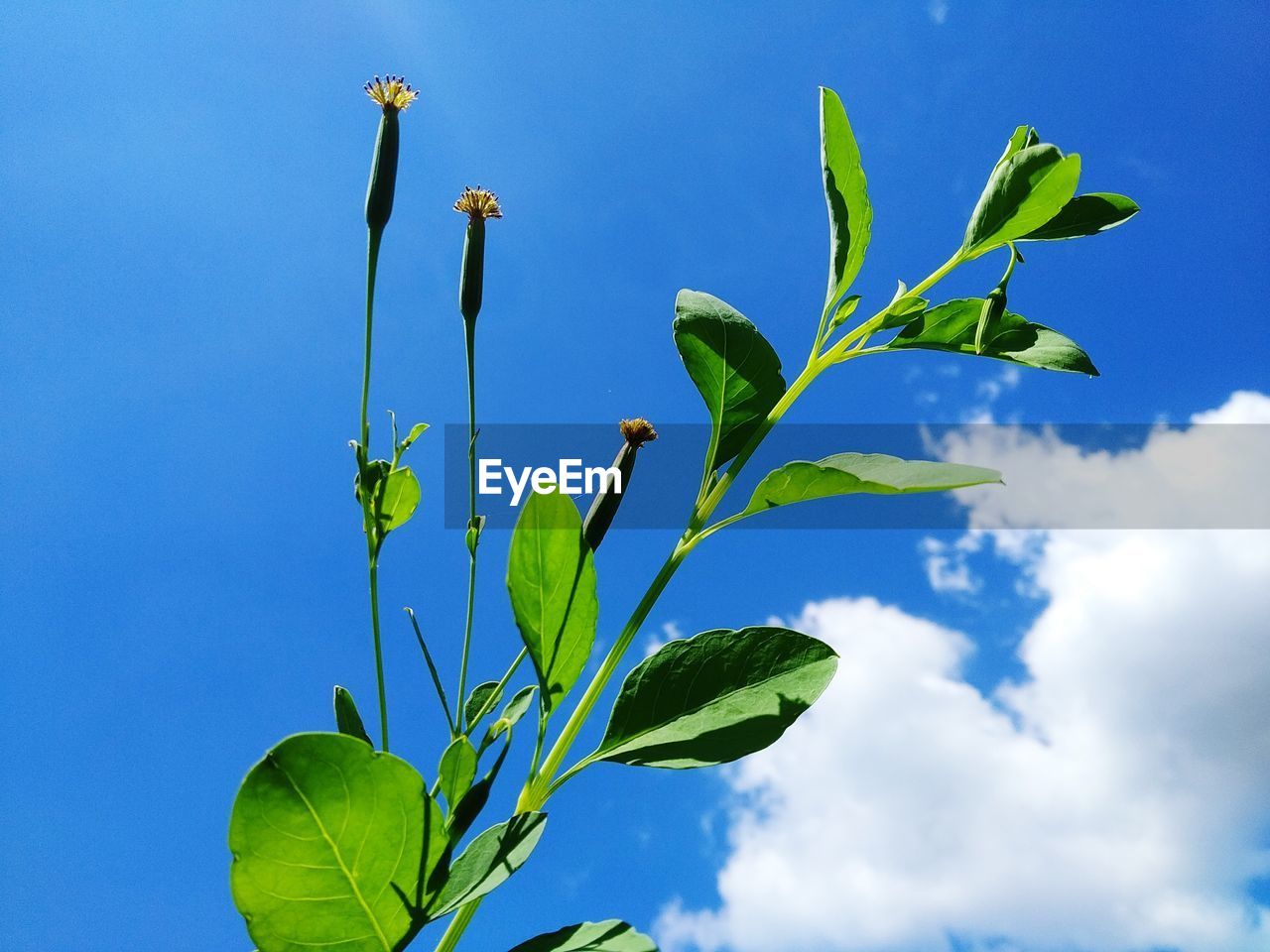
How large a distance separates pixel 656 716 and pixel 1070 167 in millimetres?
704

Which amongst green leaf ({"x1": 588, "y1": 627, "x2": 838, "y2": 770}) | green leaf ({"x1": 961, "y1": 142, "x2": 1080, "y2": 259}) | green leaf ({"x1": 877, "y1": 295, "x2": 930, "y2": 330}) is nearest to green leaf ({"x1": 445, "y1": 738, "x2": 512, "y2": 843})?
green leaf ({"x1": 588, "y1": 627, "x2": 838, "y2": 770})

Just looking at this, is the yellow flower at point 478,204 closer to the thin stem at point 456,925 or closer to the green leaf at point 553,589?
the green leaf at point 553,589

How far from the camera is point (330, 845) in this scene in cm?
57

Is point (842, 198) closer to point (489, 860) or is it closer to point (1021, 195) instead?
point (1021, 195)

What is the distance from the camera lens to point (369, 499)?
2.42 feet

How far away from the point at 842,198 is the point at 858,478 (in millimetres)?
380

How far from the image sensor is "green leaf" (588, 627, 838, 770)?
689 mm

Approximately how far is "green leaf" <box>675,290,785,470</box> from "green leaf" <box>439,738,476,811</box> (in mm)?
363

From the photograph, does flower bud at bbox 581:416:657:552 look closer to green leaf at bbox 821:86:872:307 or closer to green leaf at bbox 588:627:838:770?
green leaf at bbox 588:627:838:770

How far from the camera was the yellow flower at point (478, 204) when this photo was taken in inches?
34.6

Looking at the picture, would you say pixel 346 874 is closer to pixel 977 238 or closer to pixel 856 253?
pixel 856 253

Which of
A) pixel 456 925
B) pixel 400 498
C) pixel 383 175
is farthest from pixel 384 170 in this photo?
pixel 456 925

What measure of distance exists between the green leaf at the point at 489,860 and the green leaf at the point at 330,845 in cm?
3

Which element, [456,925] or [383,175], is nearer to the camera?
[456,925]
